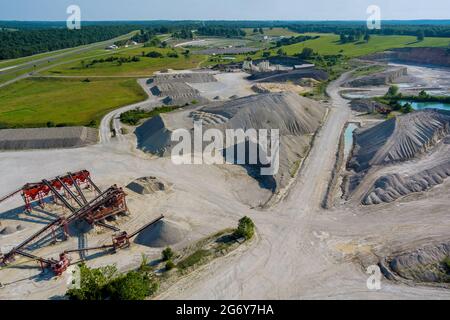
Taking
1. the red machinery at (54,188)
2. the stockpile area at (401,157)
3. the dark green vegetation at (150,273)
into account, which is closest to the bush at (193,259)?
the dark green vegetation at (150,273)

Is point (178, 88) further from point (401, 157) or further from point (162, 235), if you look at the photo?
point (162, 235)

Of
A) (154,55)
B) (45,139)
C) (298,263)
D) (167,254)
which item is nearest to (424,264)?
(298,263)

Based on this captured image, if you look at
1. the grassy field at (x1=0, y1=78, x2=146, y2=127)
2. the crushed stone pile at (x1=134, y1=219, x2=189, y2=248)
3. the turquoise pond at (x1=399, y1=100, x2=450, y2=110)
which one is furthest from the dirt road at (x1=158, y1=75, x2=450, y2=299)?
the turquoise pond at (x1=399, y1=100, x2=450, y2=110)

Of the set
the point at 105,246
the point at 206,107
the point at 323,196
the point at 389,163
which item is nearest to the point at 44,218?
the point at 105,246

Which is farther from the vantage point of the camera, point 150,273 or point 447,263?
point 150,273
